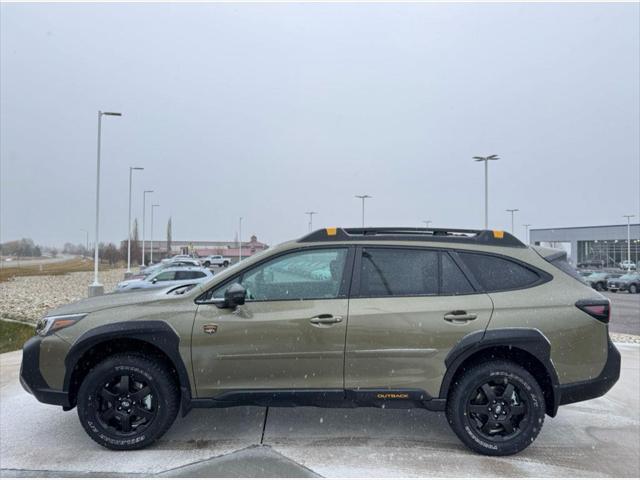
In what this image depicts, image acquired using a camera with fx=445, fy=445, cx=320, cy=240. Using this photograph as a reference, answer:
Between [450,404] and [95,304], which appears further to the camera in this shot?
[95,304]

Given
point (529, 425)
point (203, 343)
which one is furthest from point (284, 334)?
point (529, 425)

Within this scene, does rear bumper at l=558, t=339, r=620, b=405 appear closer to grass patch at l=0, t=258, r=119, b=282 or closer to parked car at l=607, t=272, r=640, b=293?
parked car at l=607, t=272, r=640, b=293

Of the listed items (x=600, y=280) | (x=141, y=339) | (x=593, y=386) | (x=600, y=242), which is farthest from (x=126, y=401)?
(x=600, y=242)

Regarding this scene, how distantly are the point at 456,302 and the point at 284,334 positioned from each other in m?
1.39

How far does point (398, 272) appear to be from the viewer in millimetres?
3705

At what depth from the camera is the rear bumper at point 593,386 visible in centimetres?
355

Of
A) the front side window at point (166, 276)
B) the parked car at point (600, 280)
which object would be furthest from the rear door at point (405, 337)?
the parked car at point (600, 280)

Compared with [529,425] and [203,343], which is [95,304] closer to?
[203,343]

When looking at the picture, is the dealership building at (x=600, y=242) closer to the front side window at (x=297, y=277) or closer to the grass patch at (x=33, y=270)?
the grass patch at (x=33, y=270)

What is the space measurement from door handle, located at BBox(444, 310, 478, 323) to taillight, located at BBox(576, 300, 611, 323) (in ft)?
2.89

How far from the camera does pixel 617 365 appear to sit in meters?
3.64

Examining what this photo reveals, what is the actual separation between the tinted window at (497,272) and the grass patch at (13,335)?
7.83 metres

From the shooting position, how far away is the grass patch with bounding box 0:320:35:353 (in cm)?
793

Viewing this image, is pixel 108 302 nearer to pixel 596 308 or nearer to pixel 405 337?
pixel 405 337
